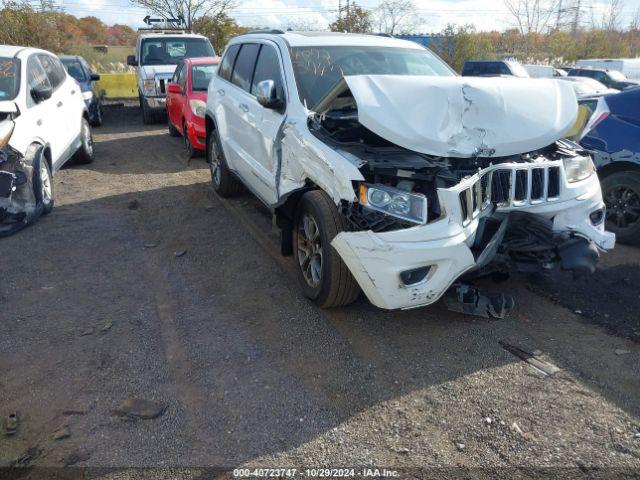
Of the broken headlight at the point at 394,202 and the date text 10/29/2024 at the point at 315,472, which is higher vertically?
the broken headlight at the point at 394,202

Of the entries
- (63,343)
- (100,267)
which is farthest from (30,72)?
(63,343)

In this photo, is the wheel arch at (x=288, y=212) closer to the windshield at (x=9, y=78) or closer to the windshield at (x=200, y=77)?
the windshield at (x=9, y=78)

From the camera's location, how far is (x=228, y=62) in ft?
20.8

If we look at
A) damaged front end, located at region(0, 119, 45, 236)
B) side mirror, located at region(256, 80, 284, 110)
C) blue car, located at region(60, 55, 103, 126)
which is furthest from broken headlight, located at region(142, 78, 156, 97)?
side mirror, located at region(256, 80, 284, 110)

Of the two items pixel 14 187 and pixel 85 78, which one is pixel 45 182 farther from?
pixel 85 78

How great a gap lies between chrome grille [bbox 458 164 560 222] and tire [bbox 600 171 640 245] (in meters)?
2.53

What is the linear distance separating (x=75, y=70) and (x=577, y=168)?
43.5 ft

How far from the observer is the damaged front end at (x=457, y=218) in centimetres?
309

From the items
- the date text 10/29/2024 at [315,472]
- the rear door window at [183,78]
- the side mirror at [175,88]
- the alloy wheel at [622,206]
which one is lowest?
the date text 10/29/2024 at [315,472]

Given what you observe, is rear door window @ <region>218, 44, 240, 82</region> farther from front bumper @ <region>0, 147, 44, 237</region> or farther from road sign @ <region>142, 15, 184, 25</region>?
road sign @ <region>142, 15, 184, 25</region>

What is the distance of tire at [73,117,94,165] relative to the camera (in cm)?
879

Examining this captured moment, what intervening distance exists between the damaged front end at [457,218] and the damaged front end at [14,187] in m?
3.85

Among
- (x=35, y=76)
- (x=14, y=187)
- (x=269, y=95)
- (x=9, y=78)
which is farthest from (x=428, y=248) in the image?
(x=35, y=76)

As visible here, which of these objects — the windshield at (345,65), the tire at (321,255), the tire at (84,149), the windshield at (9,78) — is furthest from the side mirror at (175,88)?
the tire at (321,255)
